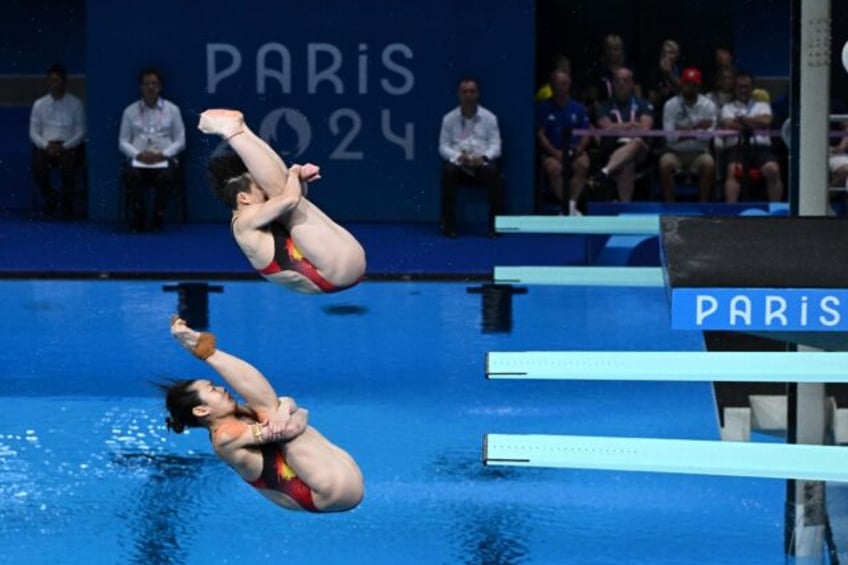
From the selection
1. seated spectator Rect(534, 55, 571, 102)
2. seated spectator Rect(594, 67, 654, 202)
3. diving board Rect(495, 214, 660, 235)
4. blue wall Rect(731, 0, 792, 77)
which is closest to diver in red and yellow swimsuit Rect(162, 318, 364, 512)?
diving board Rect(495, 214, 660, 235)

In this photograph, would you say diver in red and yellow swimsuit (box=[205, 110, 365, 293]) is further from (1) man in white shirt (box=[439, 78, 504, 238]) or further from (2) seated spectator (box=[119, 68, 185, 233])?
(2) seated spectator (box=[119, 68, 185, 233])

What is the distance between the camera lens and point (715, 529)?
1012 cm

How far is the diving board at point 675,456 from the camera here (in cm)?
555

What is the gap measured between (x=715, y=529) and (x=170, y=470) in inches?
132

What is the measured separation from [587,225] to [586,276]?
1.89ft

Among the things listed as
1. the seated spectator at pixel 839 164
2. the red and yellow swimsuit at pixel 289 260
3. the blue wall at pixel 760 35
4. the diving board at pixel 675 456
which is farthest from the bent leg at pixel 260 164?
the blue wall at pixel 760 35

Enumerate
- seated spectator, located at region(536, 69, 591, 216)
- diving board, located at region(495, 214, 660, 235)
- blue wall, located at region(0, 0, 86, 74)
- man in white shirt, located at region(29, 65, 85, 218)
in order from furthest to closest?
1. blue wall, located at region(0, 0, 86, 74)
2. man in white shirt, located at region(29, 65, 85, 218)
3. seated spectator, located at region(536, 69, 591, 216)
4. diving board, located at region(495, 214, 660, 235)

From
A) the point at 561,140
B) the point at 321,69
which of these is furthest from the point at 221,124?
the point at 321,69

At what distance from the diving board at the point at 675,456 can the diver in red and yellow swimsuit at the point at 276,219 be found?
757mm

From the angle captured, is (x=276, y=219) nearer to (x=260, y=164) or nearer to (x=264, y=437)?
(x=260, y=164)

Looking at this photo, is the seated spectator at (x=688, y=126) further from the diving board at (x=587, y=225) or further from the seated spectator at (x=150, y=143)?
the diving board at (x=587, y=225)

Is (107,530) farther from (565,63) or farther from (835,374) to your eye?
(565,63)

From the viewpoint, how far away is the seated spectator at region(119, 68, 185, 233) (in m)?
17.9

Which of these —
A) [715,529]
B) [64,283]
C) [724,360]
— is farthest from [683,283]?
[64,283]
